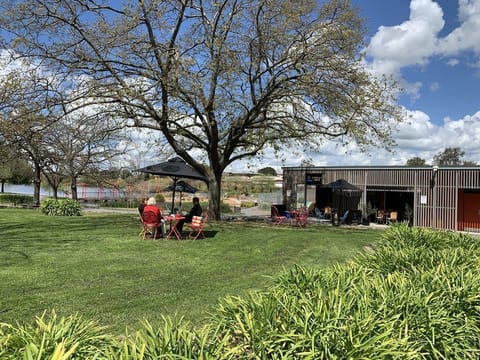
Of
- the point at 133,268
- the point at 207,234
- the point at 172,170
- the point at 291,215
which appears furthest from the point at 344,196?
the point at 133,268

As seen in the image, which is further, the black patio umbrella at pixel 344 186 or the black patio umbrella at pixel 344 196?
the black patio umbrella at pixel 344 196

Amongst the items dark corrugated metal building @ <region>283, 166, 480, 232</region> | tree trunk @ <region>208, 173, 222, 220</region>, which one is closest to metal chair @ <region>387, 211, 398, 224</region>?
dark corrugated metal building @ <region>283, 166, 480, 232</region>

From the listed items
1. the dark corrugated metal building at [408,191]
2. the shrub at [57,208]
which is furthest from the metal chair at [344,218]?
the shrub at [57,208]

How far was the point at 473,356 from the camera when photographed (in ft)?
10.5

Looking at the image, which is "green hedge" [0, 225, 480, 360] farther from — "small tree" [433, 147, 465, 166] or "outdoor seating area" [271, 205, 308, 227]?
"small tree" [433, 147, 465, 166]

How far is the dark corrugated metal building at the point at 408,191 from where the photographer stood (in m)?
21.0

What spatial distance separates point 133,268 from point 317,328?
5.11 meters

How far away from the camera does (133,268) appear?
7.18 m

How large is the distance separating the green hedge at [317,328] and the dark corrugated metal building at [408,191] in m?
18.5

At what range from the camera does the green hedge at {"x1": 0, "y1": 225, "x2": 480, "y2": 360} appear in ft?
7.67

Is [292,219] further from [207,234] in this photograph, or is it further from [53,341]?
[53,341]

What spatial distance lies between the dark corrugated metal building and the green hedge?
60.7 feet

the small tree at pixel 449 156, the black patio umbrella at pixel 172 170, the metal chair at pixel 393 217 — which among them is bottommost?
the metal chair at pixel 393 217

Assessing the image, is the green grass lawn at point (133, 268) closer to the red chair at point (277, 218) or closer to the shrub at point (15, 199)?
the red chair at point (277, 218)
